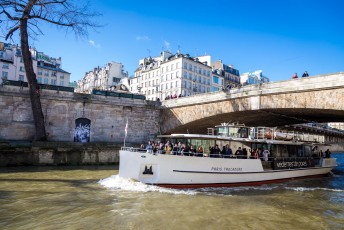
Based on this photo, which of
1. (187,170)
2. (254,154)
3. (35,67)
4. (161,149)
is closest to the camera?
(187,170)

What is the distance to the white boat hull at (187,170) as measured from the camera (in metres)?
13.6

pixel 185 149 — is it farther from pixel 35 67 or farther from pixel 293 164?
pixel 35 67

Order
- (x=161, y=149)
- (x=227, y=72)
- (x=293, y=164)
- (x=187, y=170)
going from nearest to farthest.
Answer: (x=187, y=170) < (x=161, y=149) < (x=293, y=164) < (x=227, y=72)

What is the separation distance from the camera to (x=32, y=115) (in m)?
24.3

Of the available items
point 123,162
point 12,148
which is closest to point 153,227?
point 123,162

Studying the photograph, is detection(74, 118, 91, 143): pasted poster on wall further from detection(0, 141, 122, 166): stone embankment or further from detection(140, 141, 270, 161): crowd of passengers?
detection(140, 141, 270, 161): crowd of passengers

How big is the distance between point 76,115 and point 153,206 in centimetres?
1779

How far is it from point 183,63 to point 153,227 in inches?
1903

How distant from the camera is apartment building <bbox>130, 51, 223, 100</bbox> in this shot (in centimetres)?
5528

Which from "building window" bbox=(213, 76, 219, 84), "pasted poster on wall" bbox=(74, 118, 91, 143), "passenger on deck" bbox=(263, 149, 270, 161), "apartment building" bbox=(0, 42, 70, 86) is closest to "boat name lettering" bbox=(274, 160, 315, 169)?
"passenger on deck" bbox=(263, 149, 270, 161)

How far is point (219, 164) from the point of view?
14867mm

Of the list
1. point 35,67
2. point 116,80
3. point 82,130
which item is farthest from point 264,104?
→ point 116,80

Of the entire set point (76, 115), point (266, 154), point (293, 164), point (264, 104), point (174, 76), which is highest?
point (174, 76)

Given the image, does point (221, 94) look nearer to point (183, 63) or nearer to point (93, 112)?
point (93, 112)
